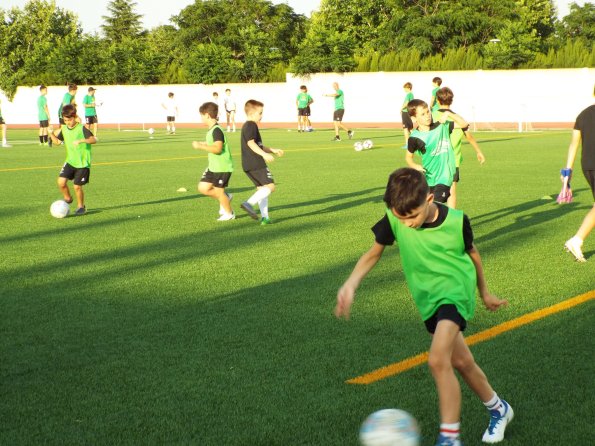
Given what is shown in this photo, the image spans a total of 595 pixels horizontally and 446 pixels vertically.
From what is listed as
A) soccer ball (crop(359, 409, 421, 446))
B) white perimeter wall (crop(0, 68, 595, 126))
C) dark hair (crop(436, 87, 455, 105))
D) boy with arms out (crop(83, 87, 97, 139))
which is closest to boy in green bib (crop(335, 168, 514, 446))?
soccer ball (crop(359, 409, 421, 446))

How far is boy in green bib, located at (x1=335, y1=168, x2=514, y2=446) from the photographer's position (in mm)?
3887

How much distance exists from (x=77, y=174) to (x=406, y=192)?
986 cm

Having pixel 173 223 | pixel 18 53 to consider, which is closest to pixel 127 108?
pixel 18 53

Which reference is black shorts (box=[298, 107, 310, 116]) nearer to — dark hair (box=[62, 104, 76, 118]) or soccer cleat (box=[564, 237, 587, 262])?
dark hair (box=[62, 104, 76, 118])

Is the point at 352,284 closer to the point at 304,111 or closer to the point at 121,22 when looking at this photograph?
the point at 304,111

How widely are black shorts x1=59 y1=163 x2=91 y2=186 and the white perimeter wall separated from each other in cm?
2819

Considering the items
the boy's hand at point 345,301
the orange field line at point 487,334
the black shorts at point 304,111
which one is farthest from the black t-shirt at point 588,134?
the black shorts at point 304,111

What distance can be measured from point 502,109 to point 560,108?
2.84m

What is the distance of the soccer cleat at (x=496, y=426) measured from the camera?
4.18 metres

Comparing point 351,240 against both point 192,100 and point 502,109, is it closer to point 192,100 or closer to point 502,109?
point 502,109

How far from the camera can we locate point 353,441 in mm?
4219

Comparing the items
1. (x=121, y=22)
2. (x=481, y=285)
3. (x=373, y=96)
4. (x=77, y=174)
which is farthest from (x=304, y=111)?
(x=121, y=22)

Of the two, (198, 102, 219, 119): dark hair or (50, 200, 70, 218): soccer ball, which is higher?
(198, 102, 219, 119): dark hair

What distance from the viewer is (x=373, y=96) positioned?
164ft
